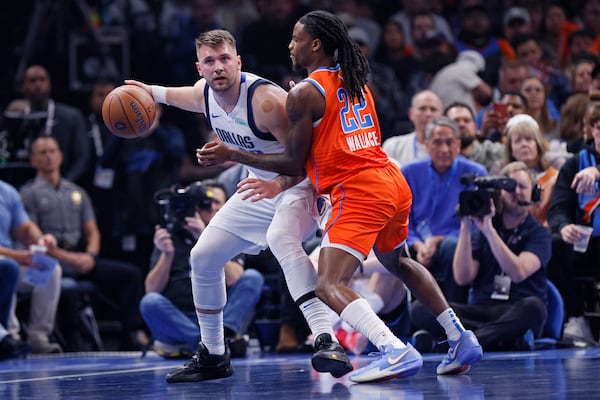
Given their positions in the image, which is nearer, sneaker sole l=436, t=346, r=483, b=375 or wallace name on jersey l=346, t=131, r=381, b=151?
wallace name on jersey l=346, t=131, r=381, b=151

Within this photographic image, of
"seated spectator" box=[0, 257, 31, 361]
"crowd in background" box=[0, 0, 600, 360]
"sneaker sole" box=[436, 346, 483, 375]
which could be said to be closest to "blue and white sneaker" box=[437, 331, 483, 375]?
"sneaker sole" box=[436, 346, 483, 375]

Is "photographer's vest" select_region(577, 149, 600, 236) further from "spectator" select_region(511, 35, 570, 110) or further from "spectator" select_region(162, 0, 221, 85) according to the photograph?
"spectator" select_region(162, 0, 221, 85)

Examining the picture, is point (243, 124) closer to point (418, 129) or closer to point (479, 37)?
point (418, 129)

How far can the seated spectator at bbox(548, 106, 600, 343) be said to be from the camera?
7156 millimetres

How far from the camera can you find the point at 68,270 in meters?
8.70

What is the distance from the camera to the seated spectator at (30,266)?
8.00 metres

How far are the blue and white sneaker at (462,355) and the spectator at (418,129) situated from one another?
3346mm

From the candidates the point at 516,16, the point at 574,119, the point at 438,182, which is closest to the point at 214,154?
the point at 438,182

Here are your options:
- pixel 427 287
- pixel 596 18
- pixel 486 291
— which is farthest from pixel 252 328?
pixel 596 18

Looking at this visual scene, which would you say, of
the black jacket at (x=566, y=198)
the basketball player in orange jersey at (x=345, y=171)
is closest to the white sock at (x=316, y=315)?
the basketball player in orange jersey at (x=345, y=171)

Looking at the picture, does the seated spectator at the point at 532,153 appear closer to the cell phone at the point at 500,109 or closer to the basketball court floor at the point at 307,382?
the cell phone at the point at 500,109

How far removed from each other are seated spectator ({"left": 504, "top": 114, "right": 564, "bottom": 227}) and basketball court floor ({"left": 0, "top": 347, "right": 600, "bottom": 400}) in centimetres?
128

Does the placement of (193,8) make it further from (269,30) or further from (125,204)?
(125,204)

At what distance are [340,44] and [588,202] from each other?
9.71 feet
